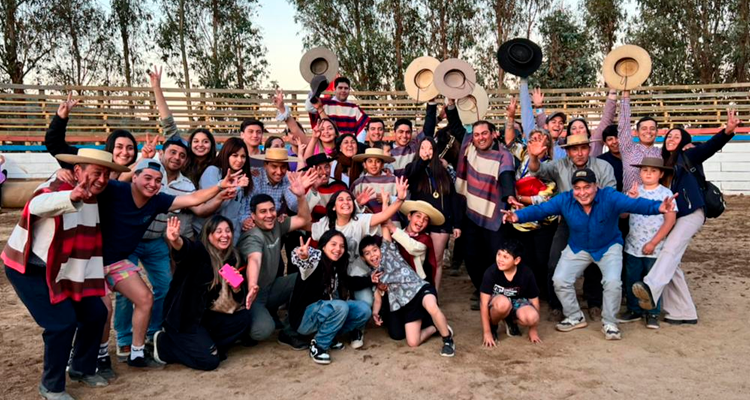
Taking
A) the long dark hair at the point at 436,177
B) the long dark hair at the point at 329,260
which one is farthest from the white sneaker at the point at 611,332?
the long dark hair at the point at 329,260

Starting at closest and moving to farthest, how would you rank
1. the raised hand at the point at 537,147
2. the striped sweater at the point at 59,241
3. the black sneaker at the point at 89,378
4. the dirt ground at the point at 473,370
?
the striped sweater at the point at 59,241 < the dirt ground at the point at 473,370 < the black sneaker at the point at 89,378 < the raised hand at the point at 537,147

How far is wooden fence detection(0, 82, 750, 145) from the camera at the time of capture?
19.8 metres

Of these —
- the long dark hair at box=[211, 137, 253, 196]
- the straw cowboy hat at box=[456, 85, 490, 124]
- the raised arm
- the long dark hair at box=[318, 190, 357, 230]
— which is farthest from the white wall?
Answer: the long dark hair at box=[318, 190, 357, 230]

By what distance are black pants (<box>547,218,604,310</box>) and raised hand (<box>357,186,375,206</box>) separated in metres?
1.73

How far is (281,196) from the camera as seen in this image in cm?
541

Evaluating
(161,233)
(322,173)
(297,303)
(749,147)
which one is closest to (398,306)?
(297,303)

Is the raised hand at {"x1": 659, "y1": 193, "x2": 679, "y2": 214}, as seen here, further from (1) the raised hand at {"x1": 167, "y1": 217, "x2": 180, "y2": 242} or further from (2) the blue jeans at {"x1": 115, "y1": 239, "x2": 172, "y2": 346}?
(2) the blue jeans at {"x1": 115, "y1": 239, "x2": 172, "y2": 346}

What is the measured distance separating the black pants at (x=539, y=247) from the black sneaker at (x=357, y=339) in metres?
1.84

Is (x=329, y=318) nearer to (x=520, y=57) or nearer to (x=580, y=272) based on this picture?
(x=580, y=272)

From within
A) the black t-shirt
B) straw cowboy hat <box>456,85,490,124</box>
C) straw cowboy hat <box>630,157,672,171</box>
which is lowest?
the black t-shirt

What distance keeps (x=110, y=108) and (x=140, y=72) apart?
5.88 meters

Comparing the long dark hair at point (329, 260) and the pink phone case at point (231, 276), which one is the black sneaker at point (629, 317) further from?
the pink phone case at point (231, 276)

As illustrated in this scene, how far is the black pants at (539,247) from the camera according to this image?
564cm

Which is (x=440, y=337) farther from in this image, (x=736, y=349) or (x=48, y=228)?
(x=48, y=228)
